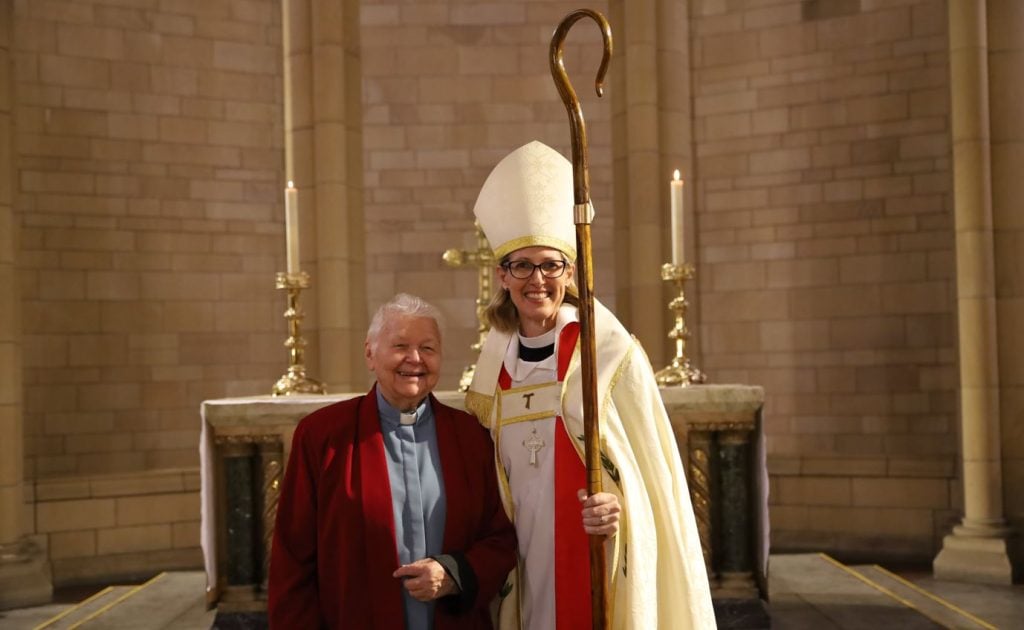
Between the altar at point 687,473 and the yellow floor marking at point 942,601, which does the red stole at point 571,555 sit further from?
the yellow floor marking at point 942,601

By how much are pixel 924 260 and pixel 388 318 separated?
535cm

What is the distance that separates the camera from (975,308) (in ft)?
18.6

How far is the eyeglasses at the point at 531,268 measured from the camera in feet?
8.16

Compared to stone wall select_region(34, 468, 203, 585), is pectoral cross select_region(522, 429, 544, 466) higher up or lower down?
higher up

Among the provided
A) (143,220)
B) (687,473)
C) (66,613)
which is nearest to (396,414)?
(687,473)

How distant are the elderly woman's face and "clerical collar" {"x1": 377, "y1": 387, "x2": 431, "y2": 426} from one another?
37 centimetres

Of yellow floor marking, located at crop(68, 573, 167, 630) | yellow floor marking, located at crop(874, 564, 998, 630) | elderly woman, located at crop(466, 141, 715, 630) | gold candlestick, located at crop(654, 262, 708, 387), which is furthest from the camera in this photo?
yellow floor marking, located at crop(68, 573, 167, 630)

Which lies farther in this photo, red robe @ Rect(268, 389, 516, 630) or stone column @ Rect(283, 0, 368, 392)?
stone column @ Rect(283, 0, 368, 392)

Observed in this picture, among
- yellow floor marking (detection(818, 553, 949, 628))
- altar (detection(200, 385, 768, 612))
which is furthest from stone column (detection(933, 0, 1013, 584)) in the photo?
altar (detection(200, 385, 768, 612))

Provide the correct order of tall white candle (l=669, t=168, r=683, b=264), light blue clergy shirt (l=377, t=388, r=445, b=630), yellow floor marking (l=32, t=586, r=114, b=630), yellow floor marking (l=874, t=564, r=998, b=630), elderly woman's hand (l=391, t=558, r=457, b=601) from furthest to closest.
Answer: yellow floor marking (l=32, t=586, r=114, b=630)
yellow floor marking (l=874, t=564, r=998, b=630)
tall white candle (l=669, t=168, r=683, b=264)
light blue clergy shirt (l=377, t=388, r=445, b=630)
elderly woman's hand (l=391, t=558, r=457, b=601)

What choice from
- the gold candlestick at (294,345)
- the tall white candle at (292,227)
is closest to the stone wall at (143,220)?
the gold candlestick at (294,345)

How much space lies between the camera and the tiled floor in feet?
14.5

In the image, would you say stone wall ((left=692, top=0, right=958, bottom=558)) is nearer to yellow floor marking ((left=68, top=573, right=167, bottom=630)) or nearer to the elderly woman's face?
yellow floor marking ((left=68, top=573, right=167, bottom=630))

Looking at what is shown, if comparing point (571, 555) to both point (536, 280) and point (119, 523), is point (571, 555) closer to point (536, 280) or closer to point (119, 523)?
point (536, 280)
